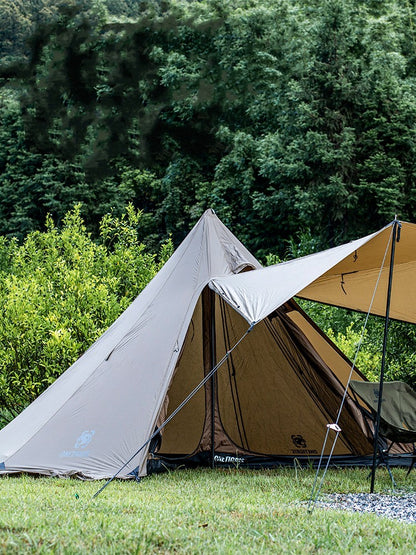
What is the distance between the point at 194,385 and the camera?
619 centimetres

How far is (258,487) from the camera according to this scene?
4.84m

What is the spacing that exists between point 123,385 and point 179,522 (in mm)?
2201

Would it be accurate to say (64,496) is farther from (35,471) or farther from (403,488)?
(403,488)

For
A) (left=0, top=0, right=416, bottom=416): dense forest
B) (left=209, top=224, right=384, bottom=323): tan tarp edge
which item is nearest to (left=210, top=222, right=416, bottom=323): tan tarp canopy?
(left=209, top=224, right=384, bottom=323): tan tarp edge

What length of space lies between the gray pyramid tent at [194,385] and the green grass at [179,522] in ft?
1.70

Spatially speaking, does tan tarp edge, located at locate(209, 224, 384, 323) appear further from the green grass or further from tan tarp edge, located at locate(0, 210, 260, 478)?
the green grass

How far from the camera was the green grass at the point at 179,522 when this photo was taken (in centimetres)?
287

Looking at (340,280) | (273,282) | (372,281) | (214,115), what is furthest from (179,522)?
(214,115)

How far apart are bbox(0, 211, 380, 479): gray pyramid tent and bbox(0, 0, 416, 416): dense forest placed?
2973mm

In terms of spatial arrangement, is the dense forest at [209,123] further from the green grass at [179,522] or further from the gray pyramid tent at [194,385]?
the green grass at [179,522]

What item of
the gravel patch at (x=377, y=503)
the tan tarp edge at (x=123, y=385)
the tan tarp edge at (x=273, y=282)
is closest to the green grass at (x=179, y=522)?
the gravel patch at (x=377, y=503)

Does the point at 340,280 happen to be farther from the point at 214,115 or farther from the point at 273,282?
the point at 214,115

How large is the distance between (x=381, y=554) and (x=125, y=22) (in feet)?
74.9

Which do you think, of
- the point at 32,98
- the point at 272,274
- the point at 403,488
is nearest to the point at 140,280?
the point at 272,274
